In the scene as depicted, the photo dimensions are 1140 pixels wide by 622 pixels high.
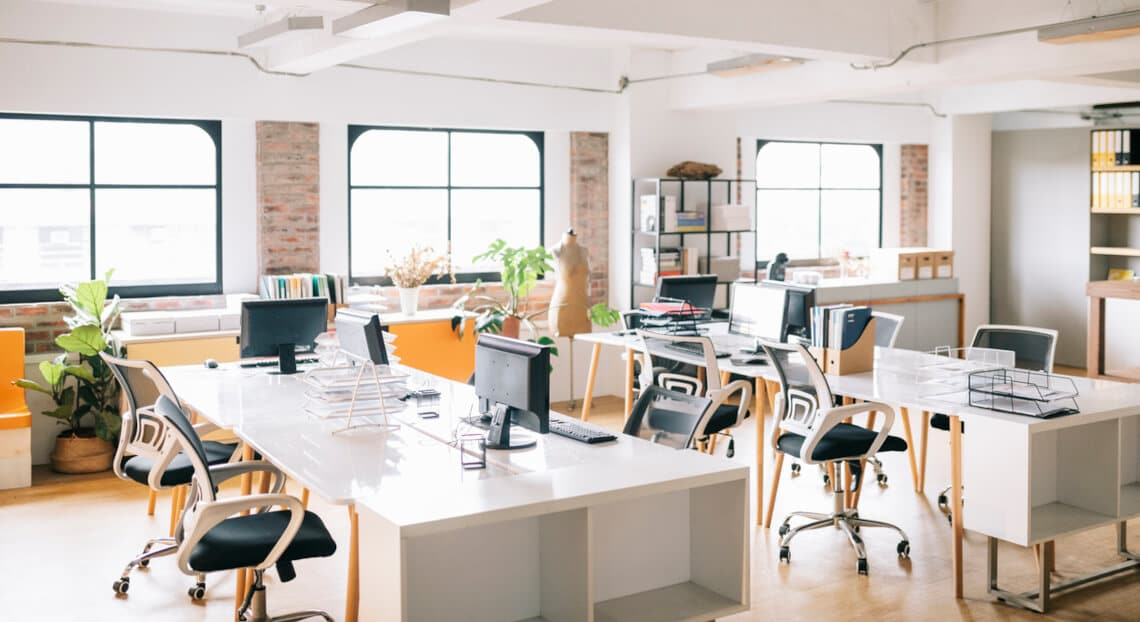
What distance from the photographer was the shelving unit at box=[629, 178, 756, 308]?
9.50m

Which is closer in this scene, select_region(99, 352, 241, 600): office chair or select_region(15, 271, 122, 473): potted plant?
select_region(99, 352, 241, 600): office chair

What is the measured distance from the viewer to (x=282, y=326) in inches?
236

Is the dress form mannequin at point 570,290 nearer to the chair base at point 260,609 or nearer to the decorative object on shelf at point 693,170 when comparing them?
the decorative object on shelf at point 693,170

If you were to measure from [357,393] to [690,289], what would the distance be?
3.27 metres

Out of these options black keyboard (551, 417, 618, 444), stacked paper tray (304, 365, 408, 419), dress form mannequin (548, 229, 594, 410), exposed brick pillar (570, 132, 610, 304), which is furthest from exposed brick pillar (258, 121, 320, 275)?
black keyboard (551, 417, 618, 444)

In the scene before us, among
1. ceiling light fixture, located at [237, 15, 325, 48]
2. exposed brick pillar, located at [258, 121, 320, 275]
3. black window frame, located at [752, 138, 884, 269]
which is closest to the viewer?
ceiling light fixture, located at [237, 15, 325, 48]

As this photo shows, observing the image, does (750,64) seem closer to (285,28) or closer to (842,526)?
(285,28)

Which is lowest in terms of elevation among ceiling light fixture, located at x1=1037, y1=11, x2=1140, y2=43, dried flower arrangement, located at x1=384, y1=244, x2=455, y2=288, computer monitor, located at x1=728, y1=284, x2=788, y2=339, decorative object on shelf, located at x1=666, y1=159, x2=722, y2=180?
computer monitor, located at x1=728, y1=284, x2=788, y2=339

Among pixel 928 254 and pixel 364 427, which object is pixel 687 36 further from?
pixel 928 254

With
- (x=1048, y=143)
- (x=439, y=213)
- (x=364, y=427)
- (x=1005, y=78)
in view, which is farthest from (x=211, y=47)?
(x=1048, y=143)

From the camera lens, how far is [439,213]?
29.9ft

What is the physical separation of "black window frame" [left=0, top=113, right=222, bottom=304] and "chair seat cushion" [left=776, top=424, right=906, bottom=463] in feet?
14.7

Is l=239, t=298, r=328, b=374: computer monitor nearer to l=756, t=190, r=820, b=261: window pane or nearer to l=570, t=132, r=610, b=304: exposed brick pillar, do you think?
l=570, t=132, r=610, b=304: exposed brick pillar

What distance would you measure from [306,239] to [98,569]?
11.3 feet
